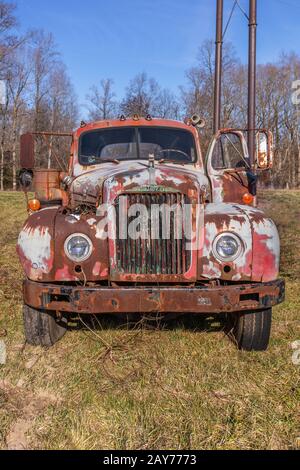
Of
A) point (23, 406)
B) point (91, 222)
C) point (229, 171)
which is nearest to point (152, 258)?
point (91, 222)

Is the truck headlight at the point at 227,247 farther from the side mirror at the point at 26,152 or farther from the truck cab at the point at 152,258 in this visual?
the side mirror at the point at 26,152

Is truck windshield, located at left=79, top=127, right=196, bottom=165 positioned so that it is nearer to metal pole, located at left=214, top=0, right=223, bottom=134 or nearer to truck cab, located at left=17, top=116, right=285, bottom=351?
truck cab, located at left=17, top=116, right=285, bottom=351

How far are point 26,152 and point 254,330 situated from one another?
319 cm

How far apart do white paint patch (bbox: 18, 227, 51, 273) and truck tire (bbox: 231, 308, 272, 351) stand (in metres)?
1.68

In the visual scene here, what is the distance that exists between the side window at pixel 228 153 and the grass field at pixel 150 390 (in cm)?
190

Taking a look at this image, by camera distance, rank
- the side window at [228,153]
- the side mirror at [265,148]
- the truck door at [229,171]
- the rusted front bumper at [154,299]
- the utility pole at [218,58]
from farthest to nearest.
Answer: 1. the utility pole at [218,58]
2. the side window at [228,153]
3. the truck door at [229,171]
4. the side mirror at [265,148]
5. the rusted front bumper at [154,299]

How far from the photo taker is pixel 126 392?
3207 millimetres

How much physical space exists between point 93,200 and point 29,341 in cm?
145

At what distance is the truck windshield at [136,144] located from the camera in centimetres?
519

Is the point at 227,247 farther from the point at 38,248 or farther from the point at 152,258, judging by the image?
the point at 38,248

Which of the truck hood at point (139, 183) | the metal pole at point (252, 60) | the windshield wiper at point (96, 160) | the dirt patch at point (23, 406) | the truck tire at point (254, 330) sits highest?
the metal pole at point (252, 60)

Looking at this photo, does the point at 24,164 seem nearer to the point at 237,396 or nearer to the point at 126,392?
the point at 126,392

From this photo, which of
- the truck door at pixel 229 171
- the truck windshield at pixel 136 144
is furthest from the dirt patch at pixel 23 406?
the truck door at pixel 229 171

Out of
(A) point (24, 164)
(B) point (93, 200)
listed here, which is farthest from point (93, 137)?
(B) point (93, 200)
